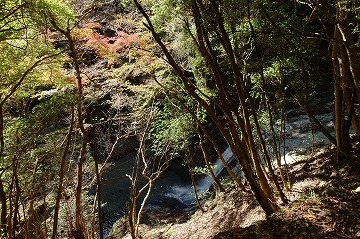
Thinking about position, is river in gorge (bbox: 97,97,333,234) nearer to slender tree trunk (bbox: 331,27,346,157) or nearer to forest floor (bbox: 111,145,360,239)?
forest floor (bbox: 111,145,360,239)

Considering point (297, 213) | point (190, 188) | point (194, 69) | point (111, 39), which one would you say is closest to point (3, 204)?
point (297, 213)

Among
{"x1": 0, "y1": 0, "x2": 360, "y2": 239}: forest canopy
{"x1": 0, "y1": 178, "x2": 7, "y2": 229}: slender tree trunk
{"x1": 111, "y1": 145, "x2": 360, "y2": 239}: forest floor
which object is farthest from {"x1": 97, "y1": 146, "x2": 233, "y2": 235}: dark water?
{"x1": 0, "y1": 178, "x2": 7, "y2": 229}: slender tree trunk

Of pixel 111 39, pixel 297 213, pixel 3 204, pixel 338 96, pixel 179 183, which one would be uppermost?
pixel 111 39

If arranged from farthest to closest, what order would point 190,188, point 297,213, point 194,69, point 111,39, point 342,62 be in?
point 190,188, point 111,39, point 194,69, point 342,62, point 297,213

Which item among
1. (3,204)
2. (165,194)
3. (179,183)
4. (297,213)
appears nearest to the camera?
(297,213)

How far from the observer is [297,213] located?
381cm

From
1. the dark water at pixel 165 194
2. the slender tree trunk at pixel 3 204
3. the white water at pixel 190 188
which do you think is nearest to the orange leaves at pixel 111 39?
the slender tree trunk at pixel 3 204

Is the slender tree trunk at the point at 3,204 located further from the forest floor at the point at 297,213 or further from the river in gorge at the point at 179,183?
the river in gorge at the point at 179,183

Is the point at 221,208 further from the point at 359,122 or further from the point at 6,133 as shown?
the point at 6,133

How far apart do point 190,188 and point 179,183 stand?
89cm

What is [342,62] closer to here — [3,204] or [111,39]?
[3,204]

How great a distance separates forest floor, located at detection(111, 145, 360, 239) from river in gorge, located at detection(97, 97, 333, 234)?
57.2 inches

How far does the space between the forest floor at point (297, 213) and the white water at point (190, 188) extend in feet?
6.71

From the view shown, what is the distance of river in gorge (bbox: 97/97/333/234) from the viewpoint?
11820 mm
